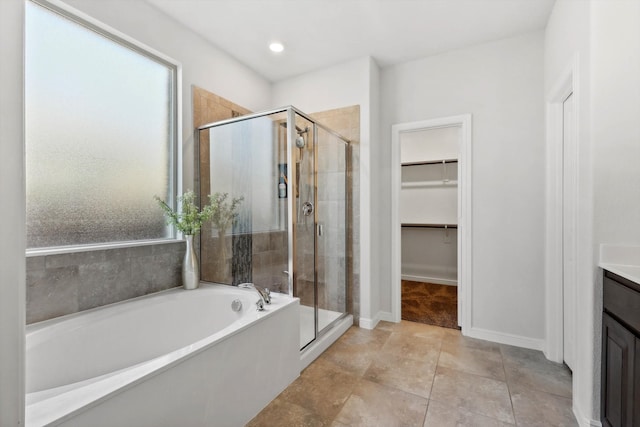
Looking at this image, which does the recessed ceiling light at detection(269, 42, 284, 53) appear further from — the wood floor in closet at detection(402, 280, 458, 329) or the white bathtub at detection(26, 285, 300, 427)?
the wood floor in closet at detection(402, 280, 458, 329)

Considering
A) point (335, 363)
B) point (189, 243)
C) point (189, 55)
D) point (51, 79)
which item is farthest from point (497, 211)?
point (51, 79)

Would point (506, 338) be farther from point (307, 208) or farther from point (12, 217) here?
point (12, 217)

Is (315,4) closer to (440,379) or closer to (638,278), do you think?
(638,278)

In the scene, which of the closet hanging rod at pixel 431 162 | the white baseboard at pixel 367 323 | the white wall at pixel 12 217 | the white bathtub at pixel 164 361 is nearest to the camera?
the white wall at pixel 12 217

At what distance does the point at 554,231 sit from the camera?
2.15m

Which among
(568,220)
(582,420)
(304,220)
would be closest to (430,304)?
(568,220)

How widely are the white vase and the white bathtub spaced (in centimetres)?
9

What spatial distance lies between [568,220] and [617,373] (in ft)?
3.65

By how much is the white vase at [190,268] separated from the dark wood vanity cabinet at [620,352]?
247cm

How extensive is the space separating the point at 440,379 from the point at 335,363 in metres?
0.73

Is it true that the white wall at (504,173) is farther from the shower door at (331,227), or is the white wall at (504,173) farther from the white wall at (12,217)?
the white wall at (12,217)

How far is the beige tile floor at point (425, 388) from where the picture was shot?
5.12 ft

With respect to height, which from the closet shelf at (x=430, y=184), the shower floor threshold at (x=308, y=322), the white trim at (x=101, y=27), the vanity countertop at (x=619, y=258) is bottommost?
the shower floor threshold at (x=308, y=322)

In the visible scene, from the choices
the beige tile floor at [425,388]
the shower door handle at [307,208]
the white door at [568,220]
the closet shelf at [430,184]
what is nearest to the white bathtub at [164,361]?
the beige tile floor at [425,388]
